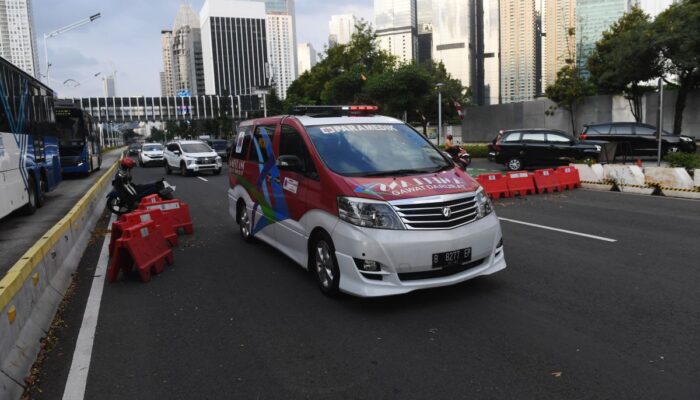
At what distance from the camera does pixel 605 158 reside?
1803 cm

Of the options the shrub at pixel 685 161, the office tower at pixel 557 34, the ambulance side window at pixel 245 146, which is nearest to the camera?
the ambulance side window at pixel 245 146

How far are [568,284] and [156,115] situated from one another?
106m

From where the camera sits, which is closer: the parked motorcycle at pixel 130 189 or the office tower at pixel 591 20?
the parked motorcycle at pixel 130 189

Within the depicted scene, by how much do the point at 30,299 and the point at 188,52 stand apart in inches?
7619

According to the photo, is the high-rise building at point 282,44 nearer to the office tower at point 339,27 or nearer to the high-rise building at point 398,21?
the office tower at point 339,27

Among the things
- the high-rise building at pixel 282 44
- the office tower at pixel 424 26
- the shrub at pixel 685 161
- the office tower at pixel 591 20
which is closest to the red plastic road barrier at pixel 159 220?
the shrub at pixel 685 161

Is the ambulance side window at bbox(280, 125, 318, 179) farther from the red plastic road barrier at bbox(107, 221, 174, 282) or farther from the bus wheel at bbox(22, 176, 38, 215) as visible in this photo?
the bus wheel at bbox(22, 176, 38, 215)

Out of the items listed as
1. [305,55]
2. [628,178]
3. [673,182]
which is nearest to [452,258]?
[673,182]

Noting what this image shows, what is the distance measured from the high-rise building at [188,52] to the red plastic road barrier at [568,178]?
162 meters

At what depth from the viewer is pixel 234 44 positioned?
146 m

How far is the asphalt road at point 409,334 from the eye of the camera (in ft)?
12.4

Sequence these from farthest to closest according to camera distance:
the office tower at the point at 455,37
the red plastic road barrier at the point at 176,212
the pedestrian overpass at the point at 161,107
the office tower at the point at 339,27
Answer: the office tower at the point at 339,27 < the office tower at the point at 455,37 < the pedestrian overpass at the point at 161,107 < the red plastic road barrier at the point at 176,212

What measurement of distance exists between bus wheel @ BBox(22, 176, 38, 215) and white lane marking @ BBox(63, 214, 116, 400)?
22.4ft

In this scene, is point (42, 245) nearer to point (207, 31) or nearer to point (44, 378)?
point (44, 378)
